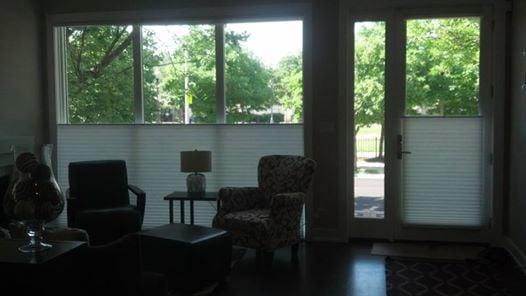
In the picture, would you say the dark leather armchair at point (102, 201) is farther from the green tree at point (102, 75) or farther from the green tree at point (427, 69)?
the green tree at point (427, 69)

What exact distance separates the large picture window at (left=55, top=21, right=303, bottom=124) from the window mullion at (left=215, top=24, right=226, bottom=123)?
11mm

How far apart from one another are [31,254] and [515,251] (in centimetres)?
414

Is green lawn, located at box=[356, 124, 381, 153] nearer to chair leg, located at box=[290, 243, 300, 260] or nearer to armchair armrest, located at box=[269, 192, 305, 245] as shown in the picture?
armchair armrest, located at box=[269, 192, 305, 245]

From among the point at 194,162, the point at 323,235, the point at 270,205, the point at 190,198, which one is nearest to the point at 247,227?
the point at 270,205

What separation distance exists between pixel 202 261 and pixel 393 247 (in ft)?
7.14

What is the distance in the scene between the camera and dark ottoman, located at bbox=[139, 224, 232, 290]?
356cm

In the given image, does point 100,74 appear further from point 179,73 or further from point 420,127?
point 420,127

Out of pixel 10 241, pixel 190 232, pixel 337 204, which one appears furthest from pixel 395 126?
pixel 10 241

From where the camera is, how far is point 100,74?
18.5 feet

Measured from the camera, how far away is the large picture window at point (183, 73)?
5.32 m

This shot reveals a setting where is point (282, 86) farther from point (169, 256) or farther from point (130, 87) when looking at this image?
point (169, 256)

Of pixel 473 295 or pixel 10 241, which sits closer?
pixel 10 241

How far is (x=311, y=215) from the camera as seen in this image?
5246mm

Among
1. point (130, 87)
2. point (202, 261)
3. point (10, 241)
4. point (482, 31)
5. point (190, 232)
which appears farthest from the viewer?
point (130, 87)
